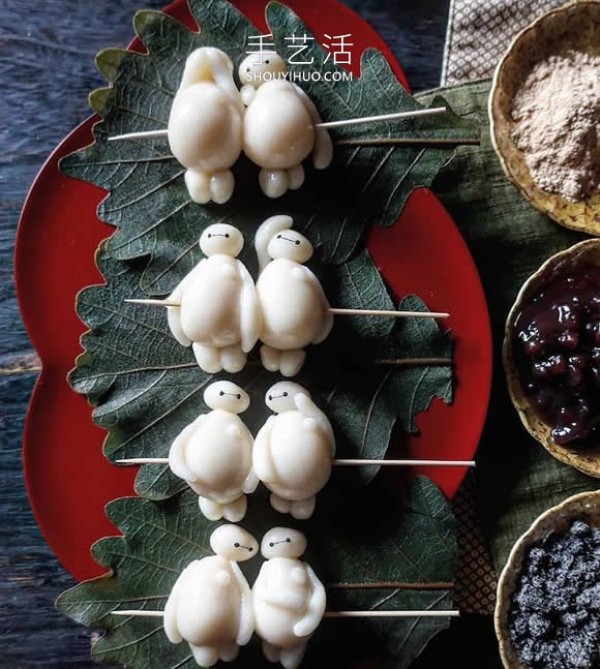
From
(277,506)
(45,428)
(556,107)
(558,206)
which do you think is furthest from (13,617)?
(556,107)

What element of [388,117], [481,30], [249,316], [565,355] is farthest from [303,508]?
[481,30]

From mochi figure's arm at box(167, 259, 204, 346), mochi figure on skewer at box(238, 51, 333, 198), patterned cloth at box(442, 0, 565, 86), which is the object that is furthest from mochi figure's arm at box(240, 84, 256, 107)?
patterned cloth at box(442, 0, 565, 86)

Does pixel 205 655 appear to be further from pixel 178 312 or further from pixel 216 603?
pixel 178 312

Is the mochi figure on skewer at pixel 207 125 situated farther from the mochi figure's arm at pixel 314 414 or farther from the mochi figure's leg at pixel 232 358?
the mochi figure's arm at pixel 314 414

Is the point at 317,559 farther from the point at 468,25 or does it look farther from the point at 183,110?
the point at 468,25

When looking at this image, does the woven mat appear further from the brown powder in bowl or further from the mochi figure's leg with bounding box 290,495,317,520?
the mochi figure's leg with bounding box 290,495,317,520
